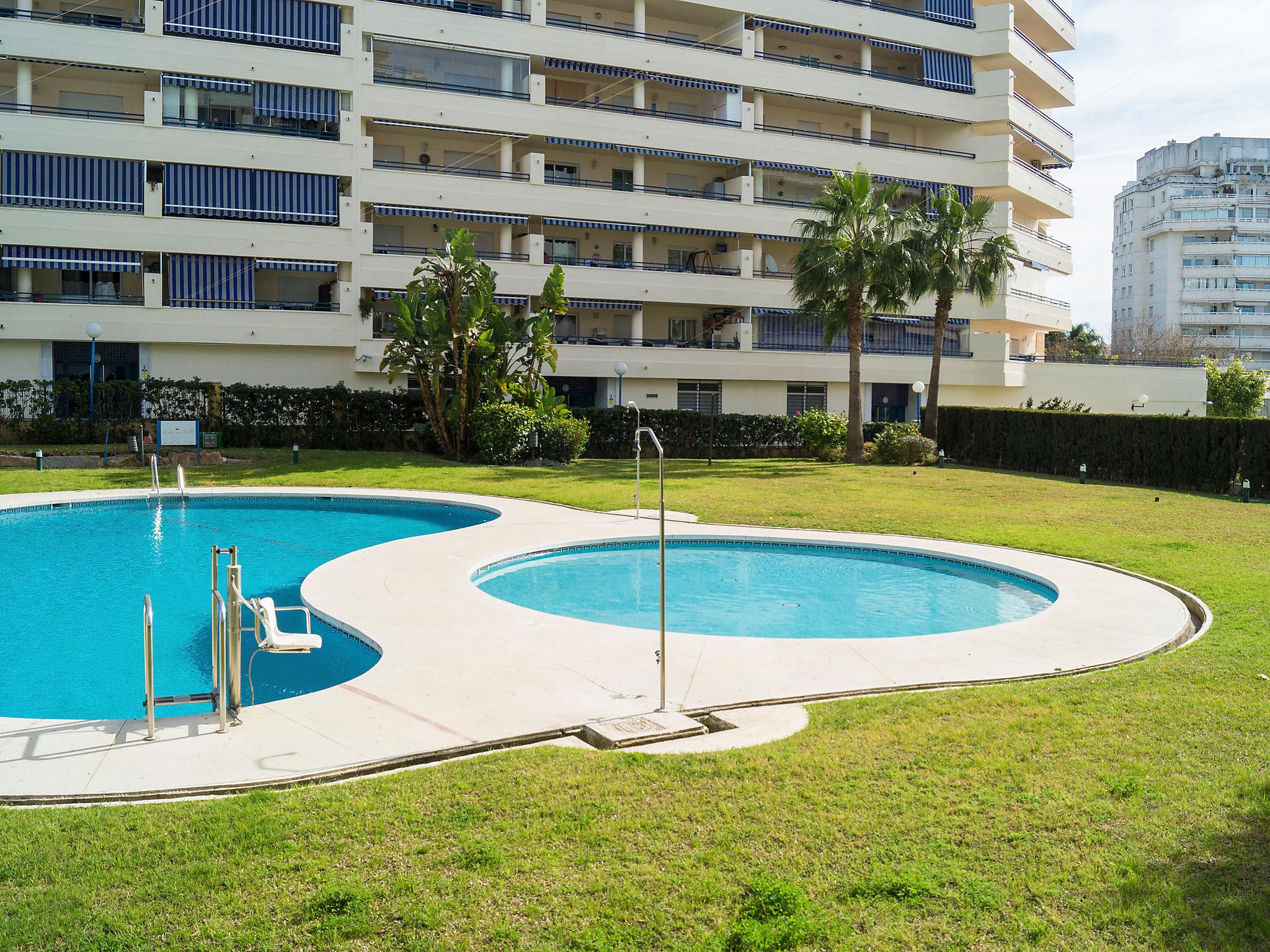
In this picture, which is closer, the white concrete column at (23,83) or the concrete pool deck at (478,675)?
the concrete pool deck at (478,675)

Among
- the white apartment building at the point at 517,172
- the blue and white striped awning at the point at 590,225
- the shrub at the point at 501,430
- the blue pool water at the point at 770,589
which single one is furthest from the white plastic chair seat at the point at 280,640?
the blue and white striped awning at the point at 590,225

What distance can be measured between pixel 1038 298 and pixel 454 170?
3100cm

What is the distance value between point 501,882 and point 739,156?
42.6 m

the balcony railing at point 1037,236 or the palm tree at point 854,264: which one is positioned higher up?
the balcony railing at point 1037,236

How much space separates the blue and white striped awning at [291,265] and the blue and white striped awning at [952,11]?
3068 centimetres

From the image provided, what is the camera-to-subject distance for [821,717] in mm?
7359

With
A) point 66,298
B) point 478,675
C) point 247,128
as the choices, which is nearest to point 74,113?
point 247,128

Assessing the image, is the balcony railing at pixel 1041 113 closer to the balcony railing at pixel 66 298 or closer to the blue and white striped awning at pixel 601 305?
the blue and white striped awning at pixel 601 305

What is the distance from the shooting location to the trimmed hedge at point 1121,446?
2558cm

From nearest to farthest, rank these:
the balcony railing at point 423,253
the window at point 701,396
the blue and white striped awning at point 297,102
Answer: the blue and white striped awning at point 297,102 < the balcony railing at point 423,253 < the window at point 701,396

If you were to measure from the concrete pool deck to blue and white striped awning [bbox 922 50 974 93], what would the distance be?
39347 millimetres

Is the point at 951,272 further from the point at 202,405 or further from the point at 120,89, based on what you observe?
the point at 120,89

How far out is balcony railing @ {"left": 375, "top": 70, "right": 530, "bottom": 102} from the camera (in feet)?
125

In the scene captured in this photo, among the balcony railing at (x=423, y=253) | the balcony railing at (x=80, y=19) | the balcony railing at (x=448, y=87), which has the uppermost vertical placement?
the balcony railing at (x=80, y=19)
